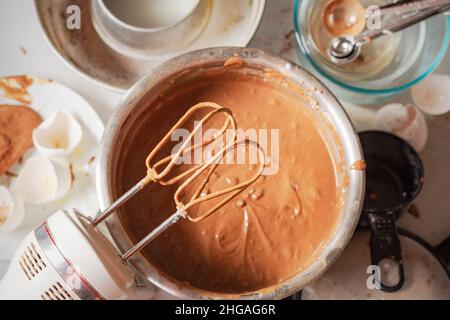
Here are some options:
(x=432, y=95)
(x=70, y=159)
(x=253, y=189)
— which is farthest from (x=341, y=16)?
(x=70, y=159)

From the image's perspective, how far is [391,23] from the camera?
3.45ft

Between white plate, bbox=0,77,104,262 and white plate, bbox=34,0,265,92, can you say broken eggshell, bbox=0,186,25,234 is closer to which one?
white plate, bbox=0,77,104,262

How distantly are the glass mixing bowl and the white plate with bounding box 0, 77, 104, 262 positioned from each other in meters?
0.49

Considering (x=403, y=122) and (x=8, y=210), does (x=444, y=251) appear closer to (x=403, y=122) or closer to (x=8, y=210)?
(x=403, y=122)

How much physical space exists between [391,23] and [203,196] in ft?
1.73

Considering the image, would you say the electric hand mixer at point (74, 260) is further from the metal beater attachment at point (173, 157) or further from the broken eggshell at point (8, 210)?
the broken eggshell at point (8, 210)

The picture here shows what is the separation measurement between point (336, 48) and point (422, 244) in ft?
1.51

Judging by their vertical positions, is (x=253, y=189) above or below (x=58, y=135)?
below

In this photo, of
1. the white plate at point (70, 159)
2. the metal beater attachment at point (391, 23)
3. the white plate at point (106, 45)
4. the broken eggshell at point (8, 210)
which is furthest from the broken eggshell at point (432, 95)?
the broken eggshell at point (8, 210)

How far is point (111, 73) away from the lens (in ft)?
3.84

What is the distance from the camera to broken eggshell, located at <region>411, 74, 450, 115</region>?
119 centimetres

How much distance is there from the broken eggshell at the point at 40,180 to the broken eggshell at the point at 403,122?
69cm

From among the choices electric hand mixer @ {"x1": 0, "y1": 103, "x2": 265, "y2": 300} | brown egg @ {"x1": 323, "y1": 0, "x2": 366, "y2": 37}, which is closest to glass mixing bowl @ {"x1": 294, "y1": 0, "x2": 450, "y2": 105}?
brown egg @ {"x1": 323, "y1": 0, "x2": 366, "y2": 37}

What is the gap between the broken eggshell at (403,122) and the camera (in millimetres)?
1170
